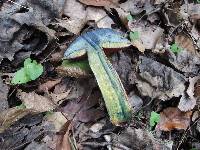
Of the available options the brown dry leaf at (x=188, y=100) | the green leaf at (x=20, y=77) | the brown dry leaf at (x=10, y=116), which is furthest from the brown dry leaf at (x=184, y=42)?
the brown dry leaf at (x=10, y=116)

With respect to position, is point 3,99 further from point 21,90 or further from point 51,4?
point 51,4

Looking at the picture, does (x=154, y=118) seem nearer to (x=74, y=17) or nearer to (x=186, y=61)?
(x=186, y=61)

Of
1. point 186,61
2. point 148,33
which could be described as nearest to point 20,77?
point 148,33

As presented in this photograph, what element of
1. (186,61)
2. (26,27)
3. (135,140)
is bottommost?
(135,140)

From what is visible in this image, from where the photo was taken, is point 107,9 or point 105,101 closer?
point 105,101

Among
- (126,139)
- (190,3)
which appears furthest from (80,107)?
(190,3)

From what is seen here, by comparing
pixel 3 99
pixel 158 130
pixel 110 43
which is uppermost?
pixel 110 43

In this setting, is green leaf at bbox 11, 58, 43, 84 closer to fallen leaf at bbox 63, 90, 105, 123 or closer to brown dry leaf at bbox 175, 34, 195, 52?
fallen leaf at bbox 63, 90, 105, 123
